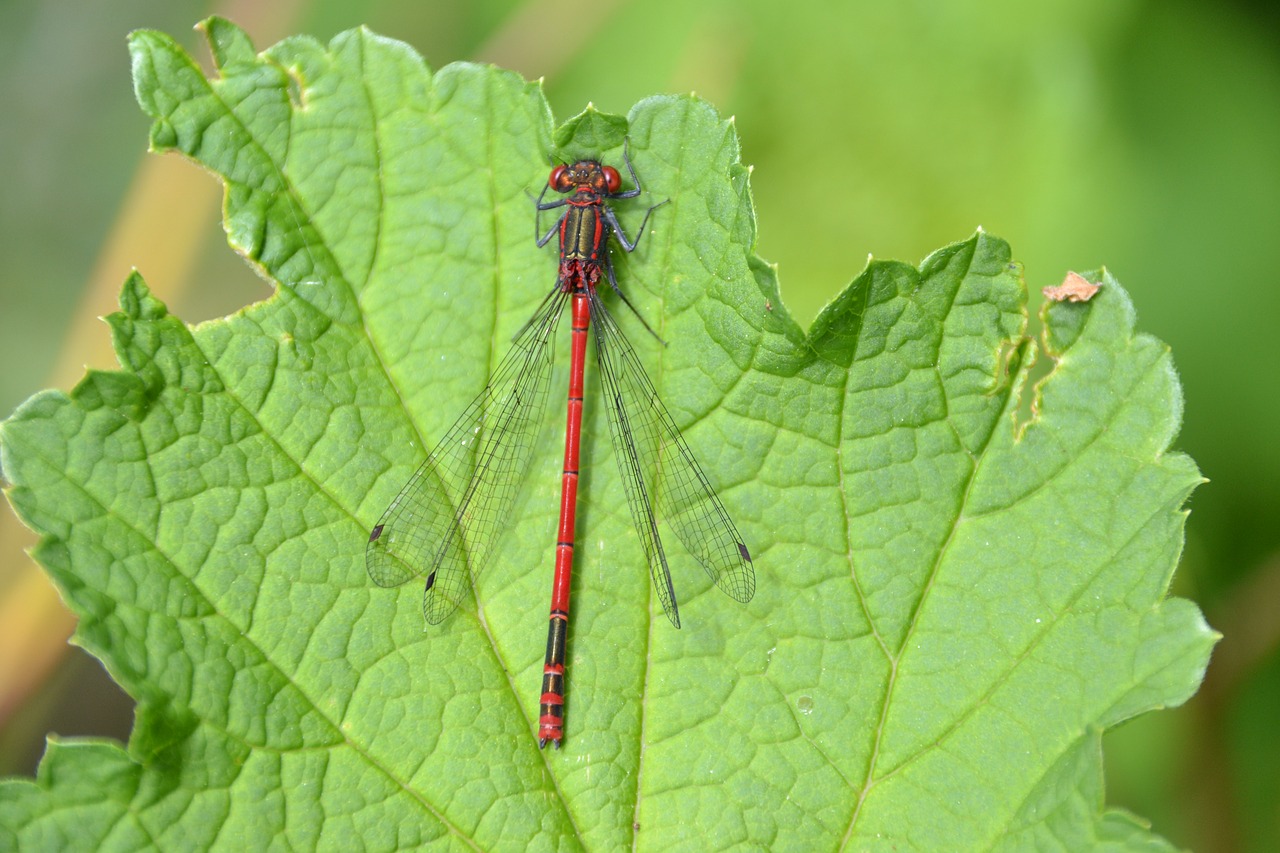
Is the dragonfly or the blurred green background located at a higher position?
the blurred green background

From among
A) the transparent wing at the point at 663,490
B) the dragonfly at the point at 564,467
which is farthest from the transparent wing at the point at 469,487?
the transparent wing at the point at 663,490

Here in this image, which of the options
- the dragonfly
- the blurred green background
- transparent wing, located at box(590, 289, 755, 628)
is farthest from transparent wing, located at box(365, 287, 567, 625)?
the blurred green background

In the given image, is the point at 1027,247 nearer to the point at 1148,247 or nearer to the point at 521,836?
the point at 1148,247

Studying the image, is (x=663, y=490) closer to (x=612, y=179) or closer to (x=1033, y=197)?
(x=612, y=179)

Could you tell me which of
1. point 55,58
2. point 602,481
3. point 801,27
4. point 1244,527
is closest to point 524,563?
point 602,481

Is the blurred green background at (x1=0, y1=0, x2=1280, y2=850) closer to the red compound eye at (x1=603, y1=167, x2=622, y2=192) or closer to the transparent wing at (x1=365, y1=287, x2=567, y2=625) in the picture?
the red compound eye at (x1=603, y1=167, x2=622, y2=192)

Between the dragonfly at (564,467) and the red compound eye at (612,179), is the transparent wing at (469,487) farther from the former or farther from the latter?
the red compound eye at (612,179)

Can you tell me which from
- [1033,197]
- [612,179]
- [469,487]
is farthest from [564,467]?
[1033,197]
